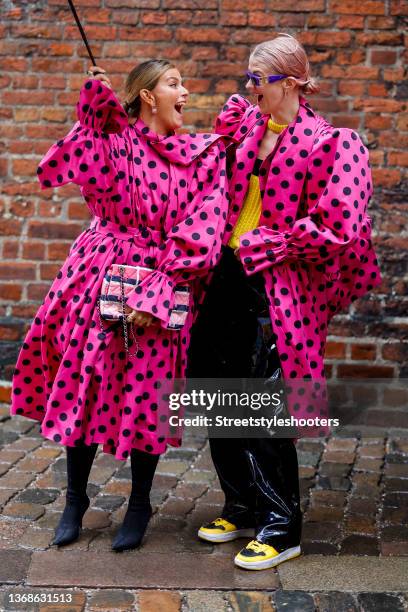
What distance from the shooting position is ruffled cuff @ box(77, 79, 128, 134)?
325cm

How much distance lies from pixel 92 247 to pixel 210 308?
479 millimetres

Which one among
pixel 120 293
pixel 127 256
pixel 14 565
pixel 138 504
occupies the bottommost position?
pixel 14 565

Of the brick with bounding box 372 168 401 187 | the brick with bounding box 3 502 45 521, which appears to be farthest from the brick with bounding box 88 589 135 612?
the brick with bounding box 372 168 401 187

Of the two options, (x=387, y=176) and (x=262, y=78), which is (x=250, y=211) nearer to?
(x=262, y=78)

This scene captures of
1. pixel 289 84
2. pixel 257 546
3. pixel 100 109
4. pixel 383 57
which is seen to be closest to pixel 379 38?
pixel 383 57

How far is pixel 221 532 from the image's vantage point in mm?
3623

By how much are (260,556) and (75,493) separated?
725 millimetres

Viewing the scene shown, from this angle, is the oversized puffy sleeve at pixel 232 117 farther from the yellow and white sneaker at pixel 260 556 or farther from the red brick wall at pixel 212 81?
the yellow and white sneaker at pixel 260 556

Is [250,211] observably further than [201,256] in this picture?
Yes

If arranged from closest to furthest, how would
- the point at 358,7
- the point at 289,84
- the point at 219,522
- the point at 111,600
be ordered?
the point at 111,600 → the point at 289,84 → the point at 219,522 → the point at 358,7

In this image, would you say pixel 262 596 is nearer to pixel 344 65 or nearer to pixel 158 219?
pixel 158 219

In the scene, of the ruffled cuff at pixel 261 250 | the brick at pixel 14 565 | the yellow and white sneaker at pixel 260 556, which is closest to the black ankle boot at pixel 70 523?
the brick at pixel 14 565

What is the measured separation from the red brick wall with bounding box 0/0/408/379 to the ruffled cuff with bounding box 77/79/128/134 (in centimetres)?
175

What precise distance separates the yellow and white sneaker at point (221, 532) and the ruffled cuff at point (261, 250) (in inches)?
39.2
